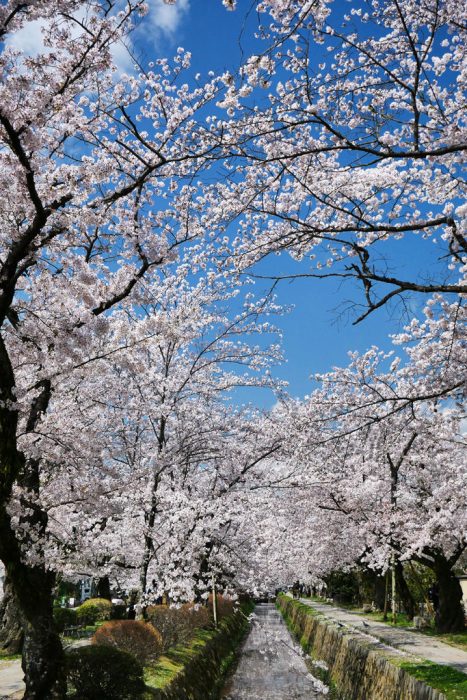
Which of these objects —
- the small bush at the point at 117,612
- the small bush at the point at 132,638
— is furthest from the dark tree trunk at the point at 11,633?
the small bush at the point at 117,612

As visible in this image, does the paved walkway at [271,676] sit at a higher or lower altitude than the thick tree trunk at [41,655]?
lower

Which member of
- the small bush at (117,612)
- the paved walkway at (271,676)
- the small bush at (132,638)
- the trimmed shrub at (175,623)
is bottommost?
the paved walkway at (271,676)

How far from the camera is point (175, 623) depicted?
51.3ft

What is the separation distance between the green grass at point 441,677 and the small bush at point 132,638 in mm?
5085

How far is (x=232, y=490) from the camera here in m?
16.4

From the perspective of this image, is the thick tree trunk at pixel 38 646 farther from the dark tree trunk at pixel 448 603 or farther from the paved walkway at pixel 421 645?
the dark tree trunk at pixel 448 603

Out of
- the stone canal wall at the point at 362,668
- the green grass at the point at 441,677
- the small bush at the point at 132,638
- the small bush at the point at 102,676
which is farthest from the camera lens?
the small bush at the point at 132,638

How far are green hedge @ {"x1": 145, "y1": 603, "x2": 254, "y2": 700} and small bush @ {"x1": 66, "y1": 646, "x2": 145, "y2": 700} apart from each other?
1.79ft

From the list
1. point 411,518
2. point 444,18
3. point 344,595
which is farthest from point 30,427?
point 344,595

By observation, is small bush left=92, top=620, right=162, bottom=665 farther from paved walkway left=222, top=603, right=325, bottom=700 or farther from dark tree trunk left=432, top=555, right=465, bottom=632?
dark tree trunk left=432, top=555, right=465, bottom=632

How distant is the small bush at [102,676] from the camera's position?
26.7 feet

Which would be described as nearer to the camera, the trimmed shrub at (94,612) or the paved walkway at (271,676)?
the paved walkway at (271,676)

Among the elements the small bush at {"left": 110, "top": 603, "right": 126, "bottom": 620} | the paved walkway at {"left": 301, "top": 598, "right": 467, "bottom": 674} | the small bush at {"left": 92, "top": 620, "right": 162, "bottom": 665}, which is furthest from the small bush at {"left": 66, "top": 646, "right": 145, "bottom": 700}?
the small bush at {"left": 110, "top": 603, "right": 126, "bottom": 620}

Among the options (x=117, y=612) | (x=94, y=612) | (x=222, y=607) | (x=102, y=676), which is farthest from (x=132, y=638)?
(x=94, y=612)
